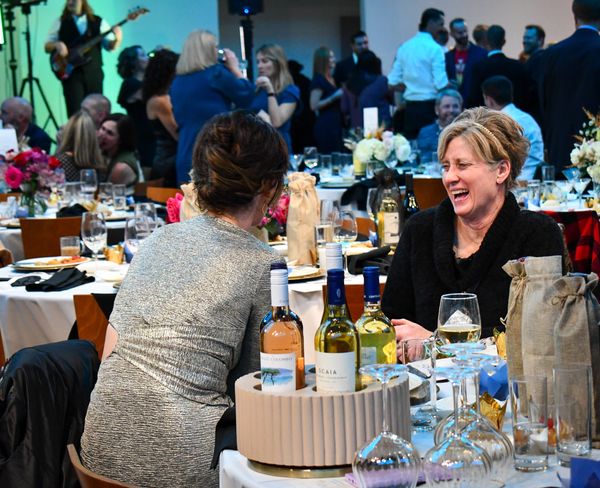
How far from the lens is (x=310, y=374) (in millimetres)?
1957

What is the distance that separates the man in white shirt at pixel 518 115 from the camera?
25.3 feet

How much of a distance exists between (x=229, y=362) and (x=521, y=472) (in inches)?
34.1

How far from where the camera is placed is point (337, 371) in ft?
5.91

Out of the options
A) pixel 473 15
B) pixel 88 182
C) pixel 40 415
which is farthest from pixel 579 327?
pixel 473 15

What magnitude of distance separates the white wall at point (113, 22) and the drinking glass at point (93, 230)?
9.90m

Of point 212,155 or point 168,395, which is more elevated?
point 212,155

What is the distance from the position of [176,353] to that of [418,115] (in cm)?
961

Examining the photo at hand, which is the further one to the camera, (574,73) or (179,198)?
(574,73)

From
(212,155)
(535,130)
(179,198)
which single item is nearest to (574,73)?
(535,130)

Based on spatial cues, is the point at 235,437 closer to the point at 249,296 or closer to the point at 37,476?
the point at 249,296

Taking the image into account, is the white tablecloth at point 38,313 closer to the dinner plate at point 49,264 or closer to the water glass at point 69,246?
the dinner plate at point 49,264

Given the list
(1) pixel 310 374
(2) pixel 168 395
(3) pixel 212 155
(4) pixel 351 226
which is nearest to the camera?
(1) pixel 310 374

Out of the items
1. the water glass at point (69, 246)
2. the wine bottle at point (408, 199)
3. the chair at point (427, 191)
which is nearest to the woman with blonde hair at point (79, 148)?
the chair at point (427, 191)

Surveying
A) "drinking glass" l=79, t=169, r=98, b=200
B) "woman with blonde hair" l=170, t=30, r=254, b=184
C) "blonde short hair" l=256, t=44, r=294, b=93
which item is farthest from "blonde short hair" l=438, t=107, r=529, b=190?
"blonde short hair" l=256, t=44, r=294, b=93
